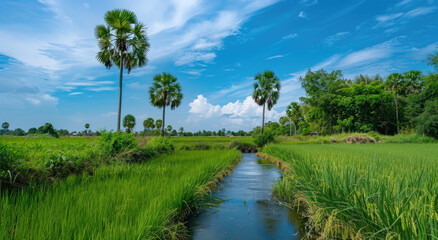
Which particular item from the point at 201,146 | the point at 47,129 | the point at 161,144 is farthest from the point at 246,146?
the point at 47,129

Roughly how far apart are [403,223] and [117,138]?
9084 mm

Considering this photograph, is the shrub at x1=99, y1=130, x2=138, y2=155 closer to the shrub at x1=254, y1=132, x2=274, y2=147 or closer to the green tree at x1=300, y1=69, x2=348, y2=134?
the shrub at x1=254, y1=132, x2=274, y2=147

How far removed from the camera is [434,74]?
28.6 meters

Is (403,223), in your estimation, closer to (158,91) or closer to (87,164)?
(87,164)

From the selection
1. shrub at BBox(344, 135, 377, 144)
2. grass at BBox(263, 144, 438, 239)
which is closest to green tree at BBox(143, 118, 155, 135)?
shrub at BBox(344, 135, 377, 144)

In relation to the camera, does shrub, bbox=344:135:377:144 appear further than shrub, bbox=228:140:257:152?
No

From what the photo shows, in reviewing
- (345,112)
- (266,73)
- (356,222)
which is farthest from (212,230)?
(345,112)

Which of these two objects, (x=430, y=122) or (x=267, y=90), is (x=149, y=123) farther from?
(x=430, y=122)

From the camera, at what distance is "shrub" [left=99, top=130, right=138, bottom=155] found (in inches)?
341

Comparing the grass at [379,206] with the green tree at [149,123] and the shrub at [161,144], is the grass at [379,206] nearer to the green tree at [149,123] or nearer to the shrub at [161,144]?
the shrub at [161,144]

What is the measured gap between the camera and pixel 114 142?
9.11 meters

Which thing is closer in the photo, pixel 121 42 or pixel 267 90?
pixel 121 42

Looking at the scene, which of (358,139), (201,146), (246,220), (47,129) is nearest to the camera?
(246,220)

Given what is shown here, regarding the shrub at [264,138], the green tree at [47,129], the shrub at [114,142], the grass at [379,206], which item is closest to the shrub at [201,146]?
the shrub at [264,138]
